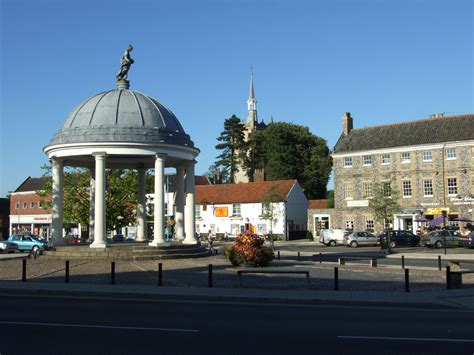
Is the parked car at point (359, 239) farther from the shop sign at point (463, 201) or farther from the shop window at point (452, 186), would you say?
the shop window at point (452, 186)

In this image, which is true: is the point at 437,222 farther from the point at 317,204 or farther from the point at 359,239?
the point at 317,204

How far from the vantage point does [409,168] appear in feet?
196

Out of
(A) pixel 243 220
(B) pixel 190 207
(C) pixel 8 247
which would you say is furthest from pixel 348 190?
(C) pixel 8 247

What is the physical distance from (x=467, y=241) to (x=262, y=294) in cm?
3380

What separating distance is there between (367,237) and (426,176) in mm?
11554

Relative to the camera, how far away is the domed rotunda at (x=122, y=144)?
28.9m

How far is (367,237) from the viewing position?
52.2m

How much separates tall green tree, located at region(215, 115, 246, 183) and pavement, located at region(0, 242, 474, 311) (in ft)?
272

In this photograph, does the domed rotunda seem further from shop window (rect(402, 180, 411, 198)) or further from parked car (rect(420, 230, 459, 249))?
shop window (rect(402, 180, 411, 198))

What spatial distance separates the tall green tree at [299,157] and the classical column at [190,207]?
54.9m

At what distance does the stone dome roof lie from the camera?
95.5 ft

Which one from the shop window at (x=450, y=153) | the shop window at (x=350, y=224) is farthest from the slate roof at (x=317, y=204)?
the shop window at (x=450, y=153)

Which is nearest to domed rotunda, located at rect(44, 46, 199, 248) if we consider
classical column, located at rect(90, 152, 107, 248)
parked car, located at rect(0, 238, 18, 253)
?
classical column, located at rect(90, 152, 107, 248)

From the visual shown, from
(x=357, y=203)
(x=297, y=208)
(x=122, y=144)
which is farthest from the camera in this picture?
(x=297, y=208)
